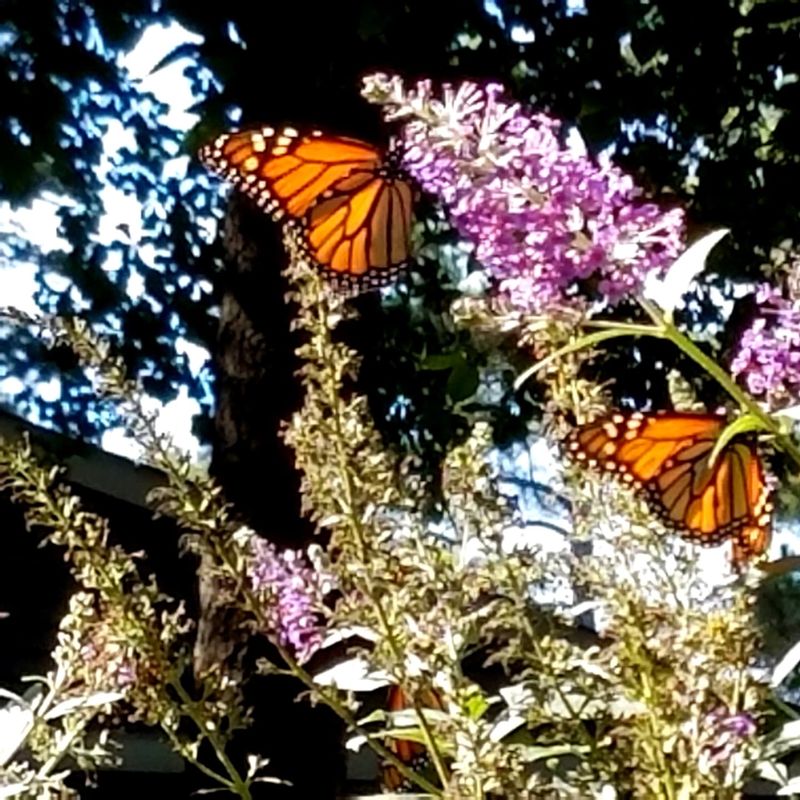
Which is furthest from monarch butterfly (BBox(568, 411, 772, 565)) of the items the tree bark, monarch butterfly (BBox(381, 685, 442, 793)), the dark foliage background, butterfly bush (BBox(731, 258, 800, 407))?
the dark foliage background

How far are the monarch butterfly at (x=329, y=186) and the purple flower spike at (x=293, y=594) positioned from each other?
511 mm

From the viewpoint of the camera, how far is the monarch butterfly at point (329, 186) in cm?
131

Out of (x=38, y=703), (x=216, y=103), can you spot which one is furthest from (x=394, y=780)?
(x=216, y=103)

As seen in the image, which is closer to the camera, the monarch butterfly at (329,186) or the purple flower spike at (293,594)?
the purple flower spike at (293,594)

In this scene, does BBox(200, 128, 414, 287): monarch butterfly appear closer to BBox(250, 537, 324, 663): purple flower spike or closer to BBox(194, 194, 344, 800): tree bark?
BBox(250, 537, 324, 663): purple flower spike

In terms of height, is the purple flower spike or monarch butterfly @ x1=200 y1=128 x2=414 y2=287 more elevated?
monarch butterfly @ x1=200 y1=128 x2=414 y2=287

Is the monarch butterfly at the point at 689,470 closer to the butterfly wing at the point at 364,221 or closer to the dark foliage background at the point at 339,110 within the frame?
the butterfly wing at the point at 364,221

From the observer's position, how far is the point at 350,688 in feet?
2.72

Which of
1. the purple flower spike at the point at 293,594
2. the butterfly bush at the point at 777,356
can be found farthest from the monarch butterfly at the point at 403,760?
the butterfly bush at the point at 777,356

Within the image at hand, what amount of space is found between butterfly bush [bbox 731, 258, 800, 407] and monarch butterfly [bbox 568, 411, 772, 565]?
0.16 ft

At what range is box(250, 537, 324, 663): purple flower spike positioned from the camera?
76 centimetres

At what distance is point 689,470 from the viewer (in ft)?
2.67

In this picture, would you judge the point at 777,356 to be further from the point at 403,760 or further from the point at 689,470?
the point at 403,760

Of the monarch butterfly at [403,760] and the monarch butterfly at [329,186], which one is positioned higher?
the monarch butterfly at [329,186]
